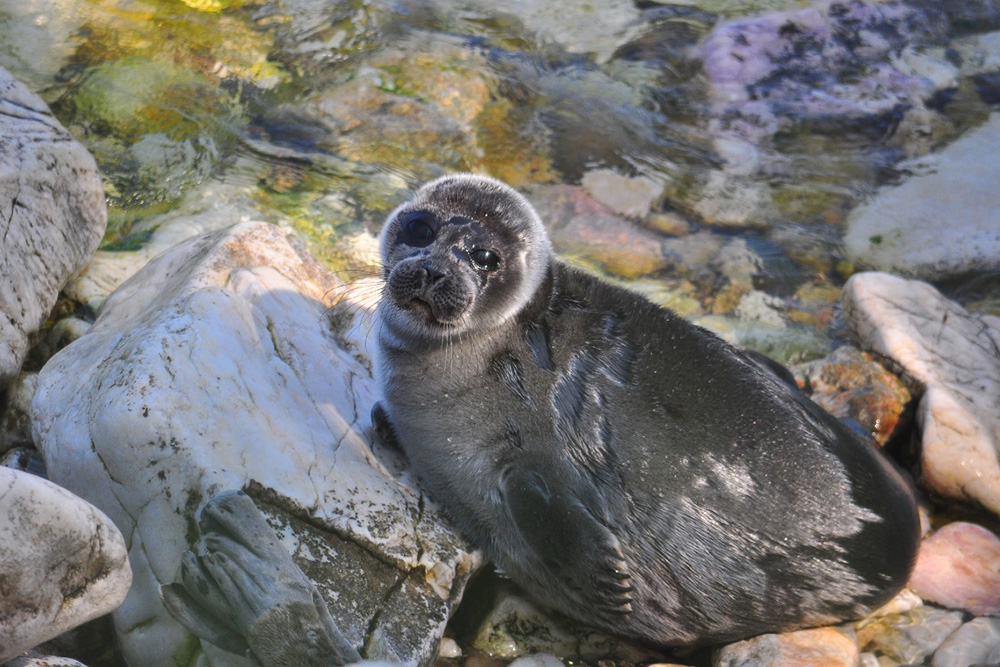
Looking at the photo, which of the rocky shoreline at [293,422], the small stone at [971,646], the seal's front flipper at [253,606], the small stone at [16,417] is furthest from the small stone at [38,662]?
the small stone at [971,646]

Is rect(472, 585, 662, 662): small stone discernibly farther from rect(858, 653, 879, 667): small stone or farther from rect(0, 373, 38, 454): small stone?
rect(0, 373, 38, 454): small stone

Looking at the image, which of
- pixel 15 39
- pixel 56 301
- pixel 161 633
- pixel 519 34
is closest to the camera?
pixel 161 633

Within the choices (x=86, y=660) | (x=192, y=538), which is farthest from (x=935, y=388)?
(x=86, y=660)

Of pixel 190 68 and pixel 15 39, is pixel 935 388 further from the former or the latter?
pixel 15 39

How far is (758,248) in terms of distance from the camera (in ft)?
23.0

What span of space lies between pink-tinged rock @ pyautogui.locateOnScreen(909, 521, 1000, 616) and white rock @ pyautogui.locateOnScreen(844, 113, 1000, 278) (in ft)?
9.41

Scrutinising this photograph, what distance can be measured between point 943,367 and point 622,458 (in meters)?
2.53

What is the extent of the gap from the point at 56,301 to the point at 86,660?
7.19ft

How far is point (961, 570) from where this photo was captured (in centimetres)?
424

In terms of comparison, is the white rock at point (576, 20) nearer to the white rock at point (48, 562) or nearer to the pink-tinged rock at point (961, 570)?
the pink-tinged rock at point (961, 570)

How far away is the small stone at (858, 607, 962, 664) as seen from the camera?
3900mm

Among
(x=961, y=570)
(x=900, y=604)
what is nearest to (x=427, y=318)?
(x=900, y=604)

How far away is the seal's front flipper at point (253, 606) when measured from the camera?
2930 millimetres

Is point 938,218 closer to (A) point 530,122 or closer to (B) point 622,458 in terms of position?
(A) point 530,122
